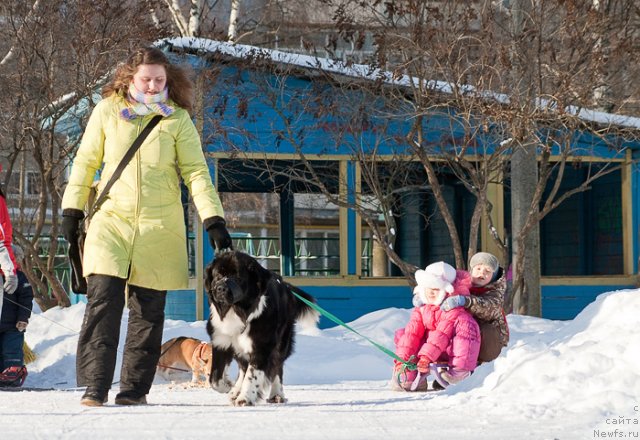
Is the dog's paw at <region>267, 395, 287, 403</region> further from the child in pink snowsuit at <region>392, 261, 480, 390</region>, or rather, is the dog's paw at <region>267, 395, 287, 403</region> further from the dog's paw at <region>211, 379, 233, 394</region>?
the child in pink snowsuit at <region>392, 261, 480, 390</region>

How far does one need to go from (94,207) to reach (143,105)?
1.98 ft

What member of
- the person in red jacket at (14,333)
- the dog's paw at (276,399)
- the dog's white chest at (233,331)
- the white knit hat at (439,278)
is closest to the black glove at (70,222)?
the dog's white chest at (233,331)

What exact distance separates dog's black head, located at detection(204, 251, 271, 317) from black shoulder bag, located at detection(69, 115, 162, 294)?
2.31ft

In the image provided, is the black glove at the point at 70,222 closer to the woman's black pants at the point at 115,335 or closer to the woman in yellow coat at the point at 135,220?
the woman in yellow coat at the point at 135,220

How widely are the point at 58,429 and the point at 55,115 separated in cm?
888

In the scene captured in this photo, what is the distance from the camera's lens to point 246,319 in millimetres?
6266

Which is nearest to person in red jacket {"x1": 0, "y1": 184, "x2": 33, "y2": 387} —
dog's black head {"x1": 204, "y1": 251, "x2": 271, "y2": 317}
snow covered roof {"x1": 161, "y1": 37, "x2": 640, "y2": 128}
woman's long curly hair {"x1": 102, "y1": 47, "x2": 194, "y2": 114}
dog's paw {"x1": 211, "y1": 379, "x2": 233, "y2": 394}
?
dog's paw {"x1": 211, "y1": 379, "x2": 233, "y2": 394}

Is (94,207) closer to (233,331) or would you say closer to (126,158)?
(126,158)

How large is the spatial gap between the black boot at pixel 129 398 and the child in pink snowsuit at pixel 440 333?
2039mm

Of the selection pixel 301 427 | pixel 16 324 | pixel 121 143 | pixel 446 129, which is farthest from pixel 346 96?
pixel 301 427

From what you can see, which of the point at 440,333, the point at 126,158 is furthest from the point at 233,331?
the point at 440,333

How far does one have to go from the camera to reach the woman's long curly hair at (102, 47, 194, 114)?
19.6ft

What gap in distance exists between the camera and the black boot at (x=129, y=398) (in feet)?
19.5

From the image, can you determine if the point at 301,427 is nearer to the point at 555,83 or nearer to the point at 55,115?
the point at 555,83
